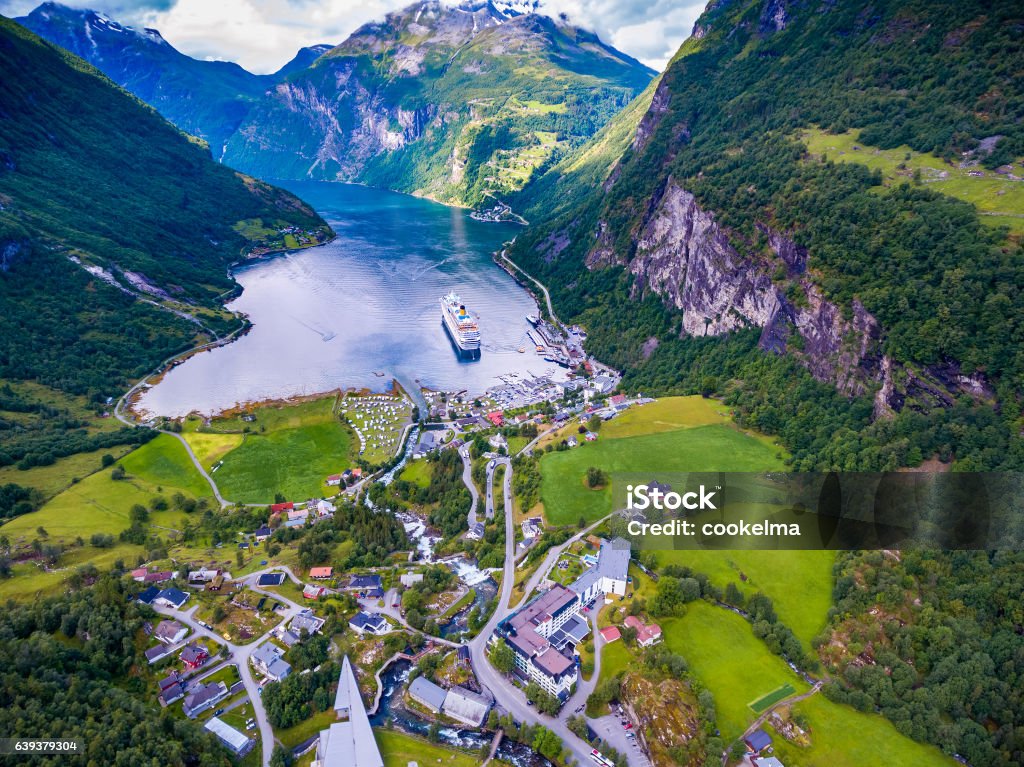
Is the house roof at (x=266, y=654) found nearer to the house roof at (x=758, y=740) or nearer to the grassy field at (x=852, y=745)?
the house roof at (x=758, y=740)

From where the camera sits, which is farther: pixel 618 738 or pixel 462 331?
pixel 462 331

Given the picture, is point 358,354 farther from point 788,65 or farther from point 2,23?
point 2,23

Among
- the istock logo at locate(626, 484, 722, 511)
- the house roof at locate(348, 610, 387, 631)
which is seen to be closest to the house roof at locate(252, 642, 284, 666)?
the house roof at locate(348, 610, 387, 631)

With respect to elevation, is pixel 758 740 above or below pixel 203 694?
above

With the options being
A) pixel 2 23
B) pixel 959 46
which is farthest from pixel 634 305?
pixel 2 23

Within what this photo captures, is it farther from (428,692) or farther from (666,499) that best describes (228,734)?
(666,499)

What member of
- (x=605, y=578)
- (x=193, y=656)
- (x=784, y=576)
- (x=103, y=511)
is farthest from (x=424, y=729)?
(x=103, y=511)
